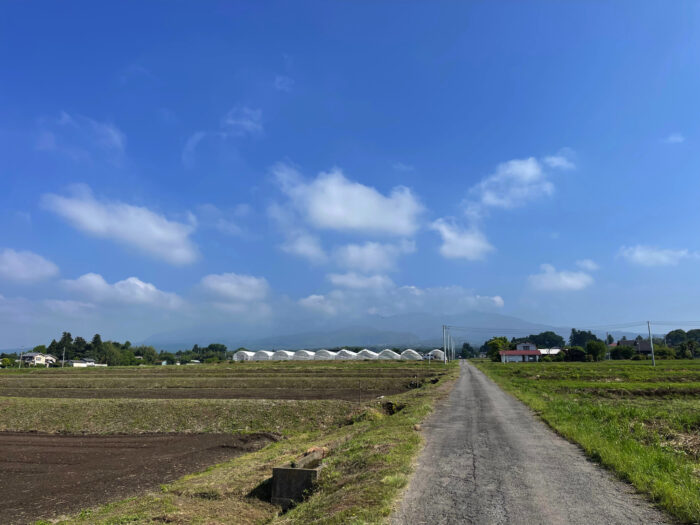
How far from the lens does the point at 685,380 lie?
165 feet

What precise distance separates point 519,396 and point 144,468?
85.2ft

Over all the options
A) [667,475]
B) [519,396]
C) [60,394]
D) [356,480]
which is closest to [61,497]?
[356,480]

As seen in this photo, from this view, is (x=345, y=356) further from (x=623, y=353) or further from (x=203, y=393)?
(x=203, y=393)

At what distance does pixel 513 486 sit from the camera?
10.3 metres

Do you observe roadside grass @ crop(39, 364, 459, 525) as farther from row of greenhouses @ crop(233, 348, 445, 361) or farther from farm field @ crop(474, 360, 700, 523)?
row of greenhouses @ crop(233, 348, 445, 361)

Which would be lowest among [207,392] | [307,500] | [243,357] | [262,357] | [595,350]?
[262,357]

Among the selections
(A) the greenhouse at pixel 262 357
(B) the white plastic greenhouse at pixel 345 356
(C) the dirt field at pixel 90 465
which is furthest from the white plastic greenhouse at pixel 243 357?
(C) the dirt field at pixel 90 465

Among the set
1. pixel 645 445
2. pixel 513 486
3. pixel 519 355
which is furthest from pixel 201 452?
pixel 519 355

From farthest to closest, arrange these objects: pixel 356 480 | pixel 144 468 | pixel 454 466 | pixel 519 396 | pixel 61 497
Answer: pixel 519 396
pixel 144 468
pixel 61 497
pixel 454 466
pixel 356 480

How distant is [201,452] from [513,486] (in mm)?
17987

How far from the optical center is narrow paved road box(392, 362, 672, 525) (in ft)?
27.5

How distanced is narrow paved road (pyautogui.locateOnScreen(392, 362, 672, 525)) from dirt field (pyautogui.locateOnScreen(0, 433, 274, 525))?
1163 cm

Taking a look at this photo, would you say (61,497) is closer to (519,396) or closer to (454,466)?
(454,466)

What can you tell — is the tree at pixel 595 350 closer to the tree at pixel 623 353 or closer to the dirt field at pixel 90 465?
the tree at pixel 623 353
